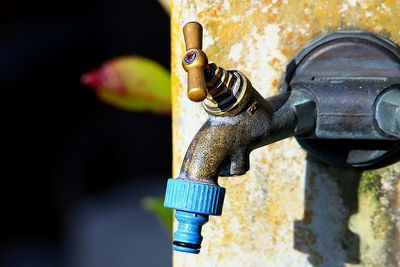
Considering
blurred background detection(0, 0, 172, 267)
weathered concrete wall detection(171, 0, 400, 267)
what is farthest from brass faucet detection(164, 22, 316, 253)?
blurred background detection(0, 0, 172, 267)

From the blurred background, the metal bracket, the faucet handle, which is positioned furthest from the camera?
the blurred background

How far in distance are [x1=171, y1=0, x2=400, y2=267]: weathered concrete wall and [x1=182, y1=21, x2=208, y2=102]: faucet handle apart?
0.18 metres

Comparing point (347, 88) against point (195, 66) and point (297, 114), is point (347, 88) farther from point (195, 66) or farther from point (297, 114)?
point (195, 66)

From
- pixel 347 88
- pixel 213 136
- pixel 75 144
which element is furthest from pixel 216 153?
pixel 75 144

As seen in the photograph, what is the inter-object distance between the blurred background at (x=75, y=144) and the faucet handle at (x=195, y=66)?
1930 millimetres

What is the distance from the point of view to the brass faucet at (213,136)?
728mm

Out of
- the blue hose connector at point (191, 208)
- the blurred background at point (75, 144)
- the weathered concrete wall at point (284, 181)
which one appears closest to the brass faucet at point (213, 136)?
the blue hose connector at point (191, 208)

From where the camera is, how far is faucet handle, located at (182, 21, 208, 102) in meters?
0.69

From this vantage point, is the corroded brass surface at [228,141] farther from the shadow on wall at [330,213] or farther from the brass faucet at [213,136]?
the shadow on wall at [330,213]

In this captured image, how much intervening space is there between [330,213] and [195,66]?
0.29 m

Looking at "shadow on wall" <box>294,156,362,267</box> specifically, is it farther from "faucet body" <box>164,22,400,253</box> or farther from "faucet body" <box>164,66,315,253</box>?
"faucet body" <box>164,66,315,253</box>

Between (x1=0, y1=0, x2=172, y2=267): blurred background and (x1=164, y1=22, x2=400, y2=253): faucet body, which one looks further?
(x1=0, y1=0, x2=172, y2=267): blurred background

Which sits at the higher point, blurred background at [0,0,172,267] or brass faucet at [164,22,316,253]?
blurred background at [0,0,172,267]

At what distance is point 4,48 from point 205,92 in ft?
7.42
